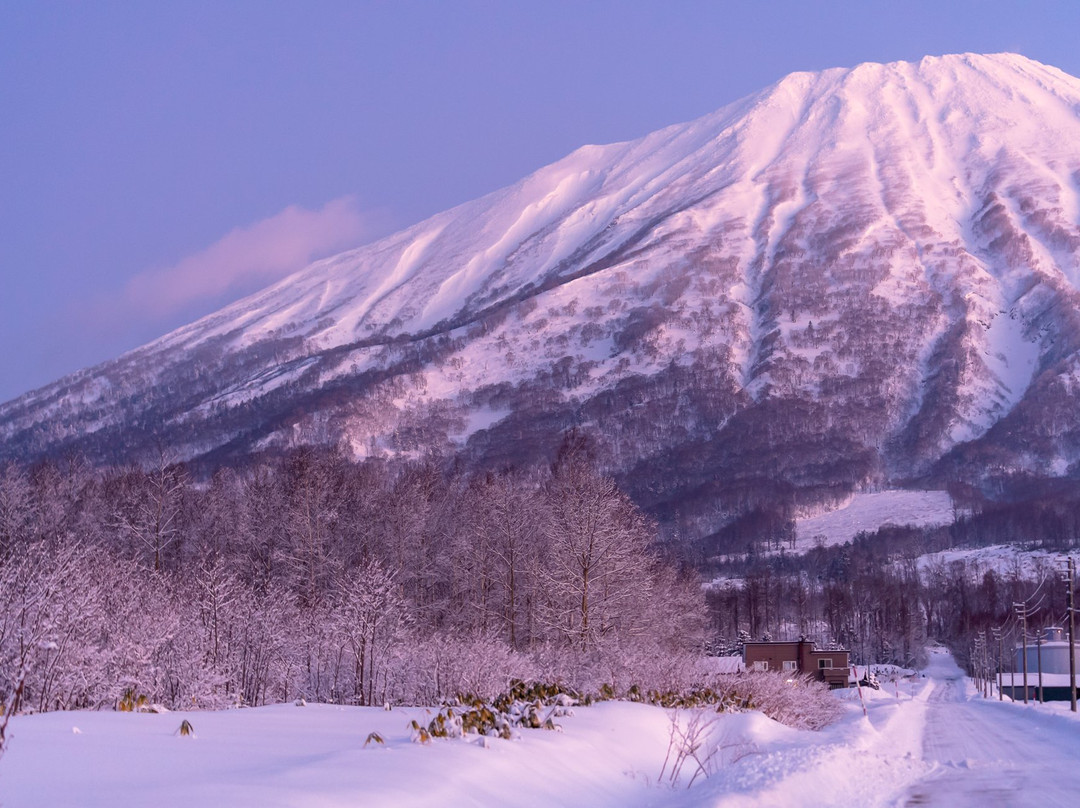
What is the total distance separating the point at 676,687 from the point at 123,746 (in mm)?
15165

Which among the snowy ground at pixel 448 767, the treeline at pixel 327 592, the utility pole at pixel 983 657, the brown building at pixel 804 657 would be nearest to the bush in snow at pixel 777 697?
the treeline at pixel 327 592

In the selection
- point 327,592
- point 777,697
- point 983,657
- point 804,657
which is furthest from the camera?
point 983,657

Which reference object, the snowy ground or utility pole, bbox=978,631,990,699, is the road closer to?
the snowy ground

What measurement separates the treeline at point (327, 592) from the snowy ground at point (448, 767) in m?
1.02

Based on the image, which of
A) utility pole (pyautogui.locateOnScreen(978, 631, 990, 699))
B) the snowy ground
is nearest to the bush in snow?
the snowy ground

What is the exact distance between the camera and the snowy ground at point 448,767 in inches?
326

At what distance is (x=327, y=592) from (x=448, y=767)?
36.3 m

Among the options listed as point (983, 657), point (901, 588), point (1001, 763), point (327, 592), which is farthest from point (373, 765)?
point (901, 588)

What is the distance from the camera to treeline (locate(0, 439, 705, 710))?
1545 centimetres

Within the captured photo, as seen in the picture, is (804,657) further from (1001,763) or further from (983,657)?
(1001,763)

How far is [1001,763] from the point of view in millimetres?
18641

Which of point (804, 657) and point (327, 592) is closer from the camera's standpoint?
point (327, 592)

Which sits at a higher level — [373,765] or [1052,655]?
[373,765]

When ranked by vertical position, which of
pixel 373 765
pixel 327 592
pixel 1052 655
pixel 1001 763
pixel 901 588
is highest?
pixel 373 765
